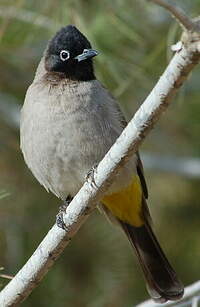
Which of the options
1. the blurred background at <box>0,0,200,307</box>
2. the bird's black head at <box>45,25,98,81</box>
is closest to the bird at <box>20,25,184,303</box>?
the bird's black head at <box>45,25,98,81</box>

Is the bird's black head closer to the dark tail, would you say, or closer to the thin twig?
the dark tail

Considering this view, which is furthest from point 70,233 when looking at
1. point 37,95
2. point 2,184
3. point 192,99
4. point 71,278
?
point 192,99

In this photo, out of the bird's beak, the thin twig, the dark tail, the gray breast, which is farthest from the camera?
the dark tail

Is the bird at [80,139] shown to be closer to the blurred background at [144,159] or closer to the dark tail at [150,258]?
the dark tail at [150,258]

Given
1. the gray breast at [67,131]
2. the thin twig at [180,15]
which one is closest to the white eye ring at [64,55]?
the gray breast at [67,131]

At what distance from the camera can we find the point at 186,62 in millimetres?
2094

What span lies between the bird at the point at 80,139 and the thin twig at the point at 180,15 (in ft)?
4.38

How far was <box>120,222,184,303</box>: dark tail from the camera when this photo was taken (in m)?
3.63

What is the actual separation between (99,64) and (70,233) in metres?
2.03

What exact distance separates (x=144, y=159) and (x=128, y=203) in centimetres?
99

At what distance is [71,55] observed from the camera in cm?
367

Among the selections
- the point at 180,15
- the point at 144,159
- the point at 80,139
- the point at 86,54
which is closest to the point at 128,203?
the point at 80,139

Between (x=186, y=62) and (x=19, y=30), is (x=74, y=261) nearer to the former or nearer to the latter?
(x=19, y=30)

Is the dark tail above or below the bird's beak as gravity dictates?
below
